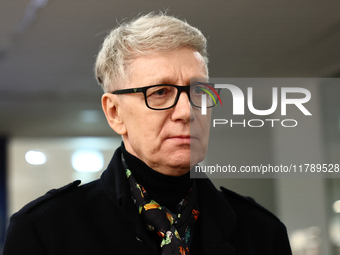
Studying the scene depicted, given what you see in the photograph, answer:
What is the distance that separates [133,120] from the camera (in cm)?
100

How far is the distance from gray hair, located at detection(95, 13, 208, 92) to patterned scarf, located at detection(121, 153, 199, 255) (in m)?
0.27

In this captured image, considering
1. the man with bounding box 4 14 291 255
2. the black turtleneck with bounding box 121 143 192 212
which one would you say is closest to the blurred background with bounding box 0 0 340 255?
the man with bounding box 4 14 291 255

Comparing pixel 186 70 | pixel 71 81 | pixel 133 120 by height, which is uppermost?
pixel 71 81

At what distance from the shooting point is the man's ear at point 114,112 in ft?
3.44

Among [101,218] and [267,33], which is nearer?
[101,218]

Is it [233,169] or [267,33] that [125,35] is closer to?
[267,33]

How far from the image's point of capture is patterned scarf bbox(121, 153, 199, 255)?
95 centimetres

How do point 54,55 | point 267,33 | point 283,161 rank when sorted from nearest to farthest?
point 267,33 → point 54,55 → point 283,161

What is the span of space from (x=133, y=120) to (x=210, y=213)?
36 centimetres

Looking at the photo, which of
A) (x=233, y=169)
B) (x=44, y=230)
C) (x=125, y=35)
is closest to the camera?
(x=44, y=230)

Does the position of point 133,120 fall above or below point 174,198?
above

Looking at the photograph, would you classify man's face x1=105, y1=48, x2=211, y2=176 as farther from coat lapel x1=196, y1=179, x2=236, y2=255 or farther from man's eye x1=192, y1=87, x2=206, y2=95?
coat lapel x1=196, y1=179, x2=236, y2=255

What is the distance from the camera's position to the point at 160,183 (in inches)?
39.3

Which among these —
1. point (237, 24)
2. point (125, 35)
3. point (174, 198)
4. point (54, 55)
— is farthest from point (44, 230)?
point (54, 55)
